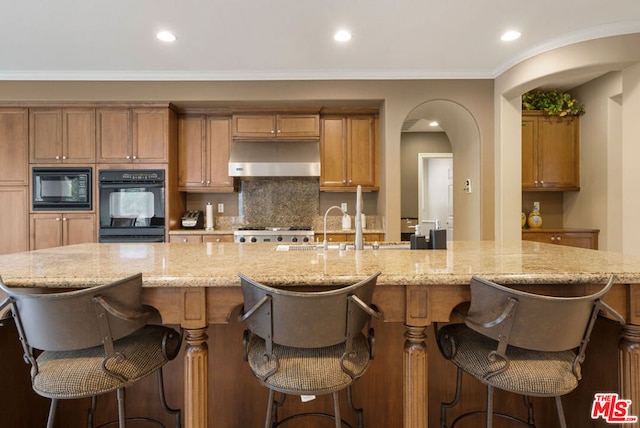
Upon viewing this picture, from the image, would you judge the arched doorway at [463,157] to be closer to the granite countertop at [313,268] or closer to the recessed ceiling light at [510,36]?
the recessed ceiling light at [510,36]

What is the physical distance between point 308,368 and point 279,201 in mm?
3566

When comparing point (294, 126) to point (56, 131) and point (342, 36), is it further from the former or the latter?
point (56, 131)

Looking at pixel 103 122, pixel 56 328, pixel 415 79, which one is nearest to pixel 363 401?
pixel 56 328

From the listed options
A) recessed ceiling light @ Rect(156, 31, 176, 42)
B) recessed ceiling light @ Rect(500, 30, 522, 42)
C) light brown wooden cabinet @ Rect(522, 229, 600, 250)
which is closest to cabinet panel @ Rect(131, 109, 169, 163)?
recessed ceiling light @ Rect(156, 31, 176, 42)

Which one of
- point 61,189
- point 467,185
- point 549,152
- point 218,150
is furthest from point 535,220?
point 61,189

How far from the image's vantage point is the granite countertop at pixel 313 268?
126cm

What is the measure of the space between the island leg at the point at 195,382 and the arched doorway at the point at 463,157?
348 cm

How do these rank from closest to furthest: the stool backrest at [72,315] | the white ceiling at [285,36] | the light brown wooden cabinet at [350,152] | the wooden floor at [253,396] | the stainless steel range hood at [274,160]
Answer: the stool backrest at [72,315] < the wooden floor at [253,396] < the white ceiling at [285,36] < the stainless steel range hood at [274,160] < the light brown wooden cabinet at [350,152]

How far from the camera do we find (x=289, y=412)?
1.66 meters

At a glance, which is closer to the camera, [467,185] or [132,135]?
[132,135]

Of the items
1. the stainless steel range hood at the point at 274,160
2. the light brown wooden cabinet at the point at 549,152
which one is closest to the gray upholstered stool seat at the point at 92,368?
the stainless steel range hood at the point at 274,160

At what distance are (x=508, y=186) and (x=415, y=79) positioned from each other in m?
1.56

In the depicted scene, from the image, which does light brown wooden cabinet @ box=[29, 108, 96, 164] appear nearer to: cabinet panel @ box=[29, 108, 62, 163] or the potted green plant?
cabinet panel @ box=[29, 108, 62, 163]

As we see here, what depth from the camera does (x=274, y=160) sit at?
412 cm
